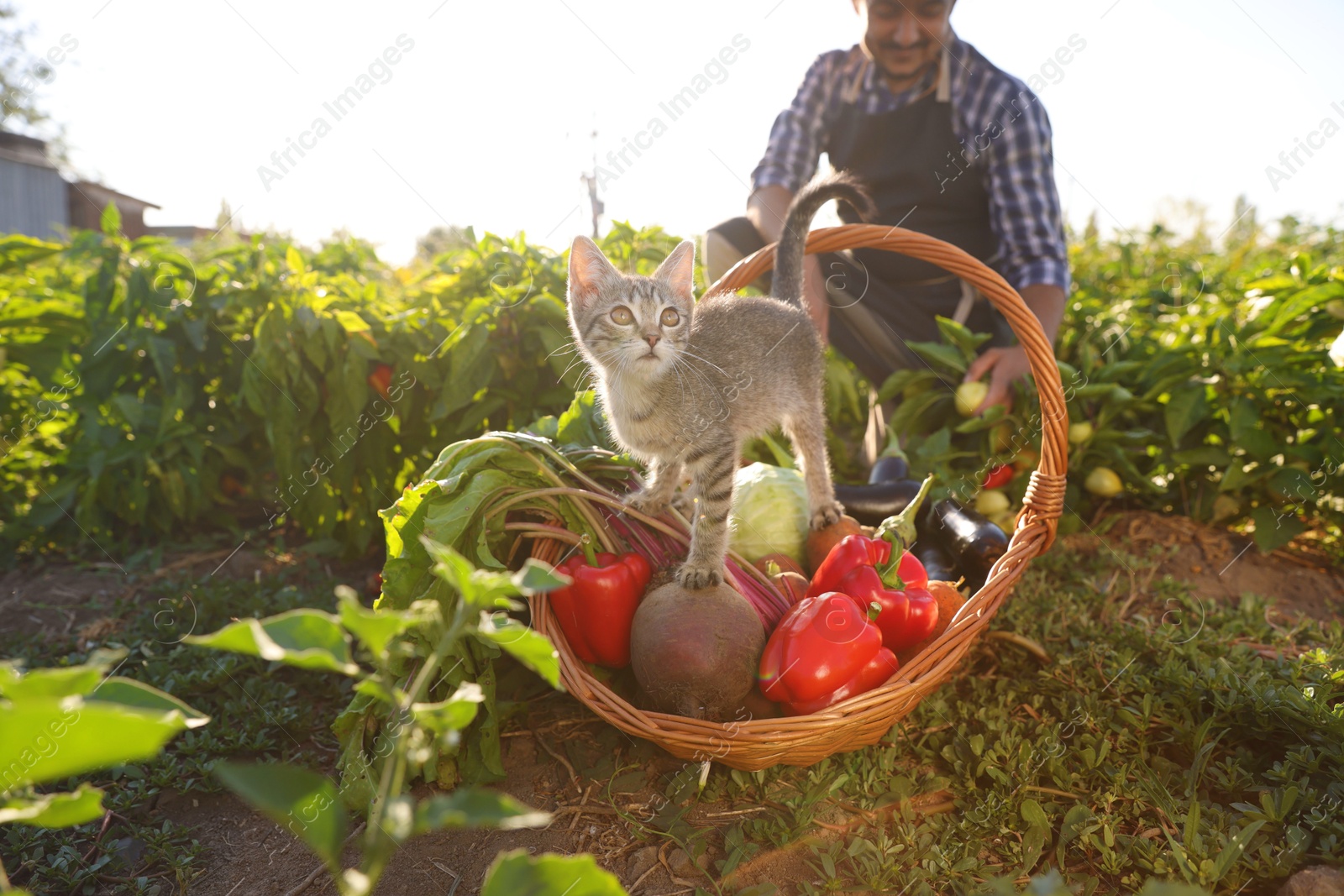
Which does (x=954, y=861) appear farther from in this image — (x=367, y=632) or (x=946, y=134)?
(x=946, y=134)

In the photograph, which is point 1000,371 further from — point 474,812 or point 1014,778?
point 474,812

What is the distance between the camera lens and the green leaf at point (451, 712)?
0.72 meters

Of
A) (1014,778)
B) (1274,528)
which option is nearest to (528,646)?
(1014,778)

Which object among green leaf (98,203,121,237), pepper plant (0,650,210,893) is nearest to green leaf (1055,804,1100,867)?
pepper plant (0,650,210,893)

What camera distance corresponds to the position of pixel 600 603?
6.67 ft

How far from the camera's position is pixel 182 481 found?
368 centimetres

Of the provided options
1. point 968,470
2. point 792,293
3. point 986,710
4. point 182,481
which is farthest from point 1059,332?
point 182,481

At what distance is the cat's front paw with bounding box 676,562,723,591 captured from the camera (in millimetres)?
1997

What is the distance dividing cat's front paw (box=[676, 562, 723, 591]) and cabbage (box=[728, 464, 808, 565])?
2.01 ft

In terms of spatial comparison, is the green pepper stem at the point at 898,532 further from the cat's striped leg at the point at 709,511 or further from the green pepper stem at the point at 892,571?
the cat's striped leg at the point at 709,511

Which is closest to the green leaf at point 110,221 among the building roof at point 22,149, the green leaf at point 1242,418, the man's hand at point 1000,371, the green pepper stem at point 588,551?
the green pepper stem at point 588,551

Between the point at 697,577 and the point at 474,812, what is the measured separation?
1372 millimetres

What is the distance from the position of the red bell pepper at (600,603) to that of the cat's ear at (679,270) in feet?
3.07

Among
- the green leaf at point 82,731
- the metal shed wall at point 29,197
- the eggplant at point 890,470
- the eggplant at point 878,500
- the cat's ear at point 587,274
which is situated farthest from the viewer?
the metal shed wall at point 29,197
